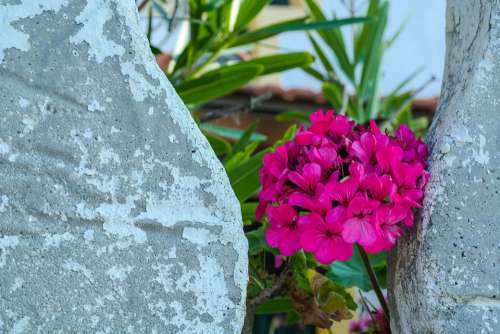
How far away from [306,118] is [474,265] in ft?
7.28

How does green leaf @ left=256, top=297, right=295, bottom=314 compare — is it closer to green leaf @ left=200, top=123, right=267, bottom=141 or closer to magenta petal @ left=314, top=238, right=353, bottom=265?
magenta petal @ left=314, top=238, right=353, bottom=265

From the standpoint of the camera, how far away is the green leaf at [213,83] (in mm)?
1977

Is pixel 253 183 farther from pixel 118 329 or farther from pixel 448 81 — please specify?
pixel 118 329

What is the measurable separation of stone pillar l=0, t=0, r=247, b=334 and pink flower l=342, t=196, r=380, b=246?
0.46ft

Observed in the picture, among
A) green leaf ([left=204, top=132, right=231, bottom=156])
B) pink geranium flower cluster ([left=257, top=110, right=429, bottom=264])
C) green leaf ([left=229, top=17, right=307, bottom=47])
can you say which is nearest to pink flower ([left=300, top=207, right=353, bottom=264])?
pink geranium flower cluster ([left=257, top=110, right=429, bottom=264])

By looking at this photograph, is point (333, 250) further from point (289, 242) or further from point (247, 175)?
point (247, 175)

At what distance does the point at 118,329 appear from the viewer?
2.84 feet

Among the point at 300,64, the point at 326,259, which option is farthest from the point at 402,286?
the point at 300,64

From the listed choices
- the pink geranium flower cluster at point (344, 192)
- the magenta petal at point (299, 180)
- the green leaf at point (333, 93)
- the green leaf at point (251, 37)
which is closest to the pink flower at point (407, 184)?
the pink geranium flower cluster at point (344, 192)

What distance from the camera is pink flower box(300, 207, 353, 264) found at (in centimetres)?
99

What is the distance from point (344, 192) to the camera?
98 cm

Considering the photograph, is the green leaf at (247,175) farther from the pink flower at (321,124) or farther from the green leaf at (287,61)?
the green leaf at (287,61)

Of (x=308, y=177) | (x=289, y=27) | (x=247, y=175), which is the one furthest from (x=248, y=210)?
(x=289, y=27)

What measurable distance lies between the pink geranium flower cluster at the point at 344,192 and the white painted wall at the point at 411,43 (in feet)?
20.3
